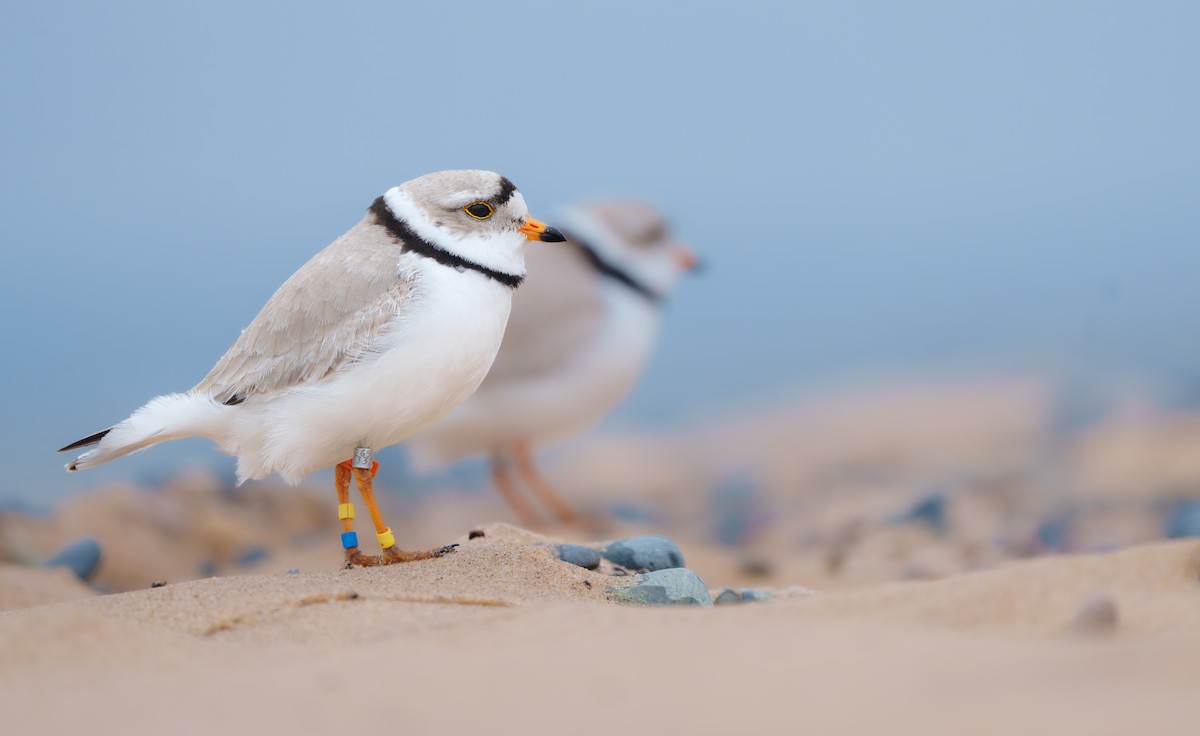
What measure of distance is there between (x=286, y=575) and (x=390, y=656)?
192 centimetres

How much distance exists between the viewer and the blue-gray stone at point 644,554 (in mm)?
5652

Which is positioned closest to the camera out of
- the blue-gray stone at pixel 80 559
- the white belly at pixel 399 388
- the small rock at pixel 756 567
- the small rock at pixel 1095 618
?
the small rock at pixel 1095 618

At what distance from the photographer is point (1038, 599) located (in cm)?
367

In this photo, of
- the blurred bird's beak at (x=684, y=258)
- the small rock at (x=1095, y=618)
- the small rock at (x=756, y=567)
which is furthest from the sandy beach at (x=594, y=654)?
the blurred bird's beak at (x=684, y=258)

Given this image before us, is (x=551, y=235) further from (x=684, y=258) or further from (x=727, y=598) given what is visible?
(x=684, y=258)

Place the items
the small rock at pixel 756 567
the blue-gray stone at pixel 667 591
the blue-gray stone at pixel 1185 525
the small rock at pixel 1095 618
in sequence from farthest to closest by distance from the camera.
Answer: the small rock at pixel 756 567 < the blue-gray stone at pixel 1185 525 < the blue-gray stone at pixel 667 591 < the small rock at pixel 1095 618

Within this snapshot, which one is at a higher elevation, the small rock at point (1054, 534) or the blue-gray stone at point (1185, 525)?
the small rock at point (1054, 534)

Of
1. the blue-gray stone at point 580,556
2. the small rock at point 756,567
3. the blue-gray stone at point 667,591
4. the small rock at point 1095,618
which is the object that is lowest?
the small rock at point 1095,618

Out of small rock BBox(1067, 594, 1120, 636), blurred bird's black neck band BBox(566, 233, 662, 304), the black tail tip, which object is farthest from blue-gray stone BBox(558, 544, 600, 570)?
blurred bird's black neck band BBox(566, 233, 662, 304)

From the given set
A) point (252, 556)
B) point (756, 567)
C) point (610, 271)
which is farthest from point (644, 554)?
point (252, 556)

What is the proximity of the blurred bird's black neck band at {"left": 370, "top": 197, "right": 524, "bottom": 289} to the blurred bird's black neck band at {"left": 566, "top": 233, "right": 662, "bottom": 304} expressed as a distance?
4225 millimetres

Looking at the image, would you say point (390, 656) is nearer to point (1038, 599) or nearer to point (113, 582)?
point (1038, 599)

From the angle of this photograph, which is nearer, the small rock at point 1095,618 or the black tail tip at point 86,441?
the small rock at point 1095,618

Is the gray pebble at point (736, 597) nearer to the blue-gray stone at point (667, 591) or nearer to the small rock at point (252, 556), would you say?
the blue-gray stone at point (667, 591)
